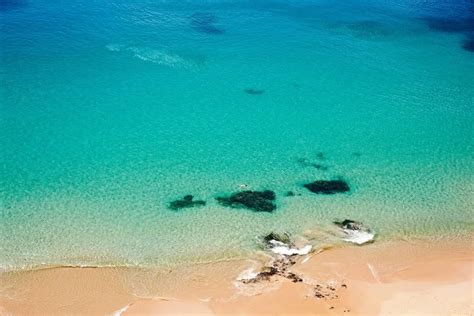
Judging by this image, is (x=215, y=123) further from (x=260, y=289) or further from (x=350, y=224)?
(x=260, y=289)

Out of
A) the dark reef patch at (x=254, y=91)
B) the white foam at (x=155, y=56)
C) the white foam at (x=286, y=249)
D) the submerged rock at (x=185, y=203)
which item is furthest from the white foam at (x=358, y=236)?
the white foam at (x=155, y=56)

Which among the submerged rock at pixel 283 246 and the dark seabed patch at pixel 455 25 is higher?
the dark seabed patch at pixel 455 25

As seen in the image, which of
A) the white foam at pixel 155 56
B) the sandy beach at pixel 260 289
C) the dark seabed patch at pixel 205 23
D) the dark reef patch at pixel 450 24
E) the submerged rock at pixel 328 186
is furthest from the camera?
the dark reef patch at pixel 450 24

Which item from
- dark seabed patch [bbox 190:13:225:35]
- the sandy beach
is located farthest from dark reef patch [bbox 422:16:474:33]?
the sandy beach

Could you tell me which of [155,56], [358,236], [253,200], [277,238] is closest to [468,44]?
[155,56]

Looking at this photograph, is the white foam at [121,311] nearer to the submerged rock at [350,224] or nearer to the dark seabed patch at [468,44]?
the submerged rock at [350,224]

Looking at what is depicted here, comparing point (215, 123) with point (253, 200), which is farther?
point (215, 123)
